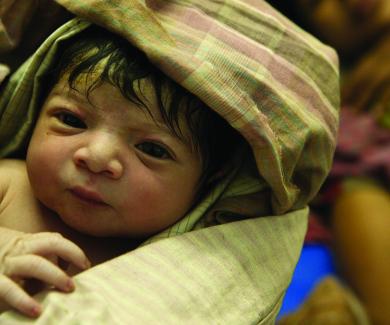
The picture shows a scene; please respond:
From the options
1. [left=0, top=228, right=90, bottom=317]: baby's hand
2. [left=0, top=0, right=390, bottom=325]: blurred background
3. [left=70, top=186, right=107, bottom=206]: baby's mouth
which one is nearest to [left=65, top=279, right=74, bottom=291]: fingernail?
[left=0, top=228, right=90, bottom=317]: baby's hand

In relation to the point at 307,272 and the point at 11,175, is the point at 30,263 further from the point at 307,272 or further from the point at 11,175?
the point at 307,272

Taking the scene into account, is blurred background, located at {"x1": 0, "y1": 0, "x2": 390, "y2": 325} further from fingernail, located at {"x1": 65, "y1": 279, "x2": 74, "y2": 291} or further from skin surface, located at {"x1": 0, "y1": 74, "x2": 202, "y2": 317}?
fingernail, located at {"x1": 65, "y1": 279, "x2": 74, "y2": 291}

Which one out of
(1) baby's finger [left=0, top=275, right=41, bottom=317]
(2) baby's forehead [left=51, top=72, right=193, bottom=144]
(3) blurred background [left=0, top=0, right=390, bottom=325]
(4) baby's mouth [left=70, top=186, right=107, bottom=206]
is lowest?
(3) blurred background [left=0, top=0, right=390, bottom=325]

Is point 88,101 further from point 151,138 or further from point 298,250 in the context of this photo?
point 298,250

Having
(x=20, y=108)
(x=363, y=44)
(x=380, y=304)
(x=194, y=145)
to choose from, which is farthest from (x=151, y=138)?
(x=363, y=44)

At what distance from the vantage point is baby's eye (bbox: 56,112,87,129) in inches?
27.3

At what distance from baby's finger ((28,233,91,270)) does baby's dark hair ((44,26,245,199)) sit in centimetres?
18

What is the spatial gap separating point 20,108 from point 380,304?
36.8 inches

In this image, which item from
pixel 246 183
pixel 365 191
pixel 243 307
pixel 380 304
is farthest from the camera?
pixel 365 191

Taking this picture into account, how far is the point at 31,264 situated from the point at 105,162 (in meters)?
0.16

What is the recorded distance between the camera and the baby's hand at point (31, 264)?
507 millimetres

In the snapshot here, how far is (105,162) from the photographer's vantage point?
650mm

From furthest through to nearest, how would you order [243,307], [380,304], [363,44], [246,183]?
1. [363,44]
2. [380,304]
3. [246,183]
4. [243,307]

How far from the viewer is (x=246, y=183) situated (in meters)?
0.76
